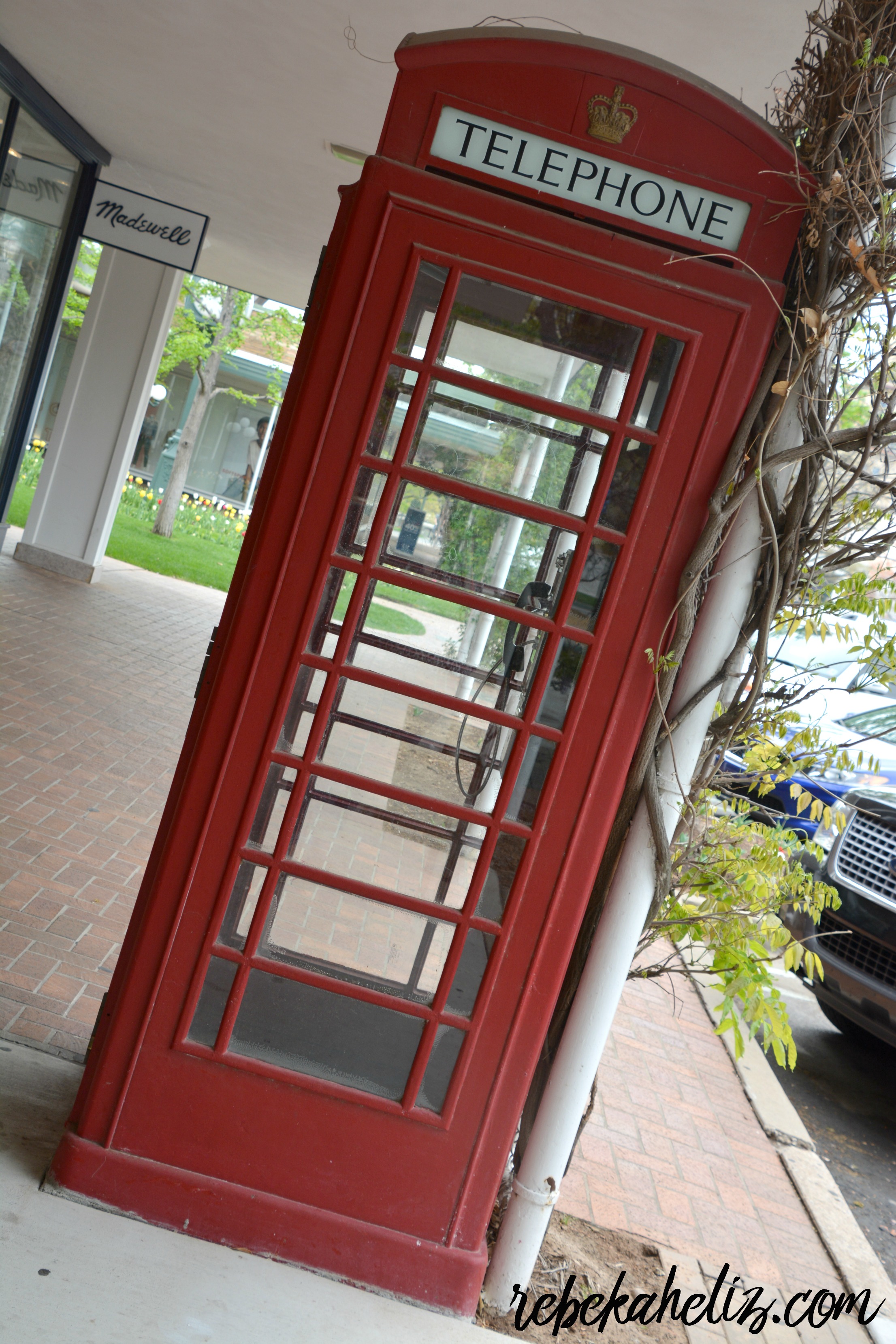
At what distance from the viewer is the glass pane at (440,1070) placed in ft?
8.55

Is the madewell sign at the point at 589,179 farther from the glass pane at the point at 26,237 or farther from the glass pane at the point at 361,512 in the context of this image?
the glass pane at the point at 26,237

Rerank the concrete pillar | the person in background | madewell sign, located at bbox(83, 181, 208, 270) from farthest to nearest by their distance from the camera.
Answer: the person in background
the concrete pillar
madewell sign, located at bbox(83, 181, 208, 270)

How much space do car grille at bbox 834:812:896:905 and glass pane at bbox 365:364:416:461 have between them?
4.56 meters

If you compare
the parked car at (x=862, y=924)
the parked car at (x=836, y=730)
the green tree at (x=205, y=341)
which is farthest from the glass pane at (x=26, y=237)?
the green tree at (x=205, y=341)

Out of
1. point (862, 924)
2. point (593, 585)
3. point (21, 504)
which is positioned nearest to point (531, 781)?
point (593, 585)

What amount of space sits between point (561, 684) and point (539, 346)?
32.2 inches

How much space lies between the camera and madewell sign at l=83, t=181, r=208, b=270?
866 cm

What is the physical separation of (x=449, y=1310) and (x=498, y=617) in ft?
5.93

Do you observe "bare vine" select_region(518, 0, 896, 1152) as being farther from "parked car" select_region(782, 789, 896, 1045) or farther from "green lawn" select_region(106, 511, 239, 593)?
"green lawn" select_region(106, 511, 239, 593)

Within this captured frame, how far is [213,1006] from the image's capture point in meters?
2.61

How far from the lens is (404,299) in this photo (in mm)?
2393

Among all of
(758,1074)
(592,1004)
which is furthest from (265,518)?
(758,1074)

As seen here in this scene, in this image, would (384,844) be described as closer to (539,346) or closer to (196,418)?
(539,346)

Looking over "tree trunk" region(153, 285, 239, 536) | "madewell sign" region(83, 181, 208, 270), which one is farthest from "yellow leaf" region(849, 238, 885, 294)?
"tree trunk" region(153, 285, 239, 536)
